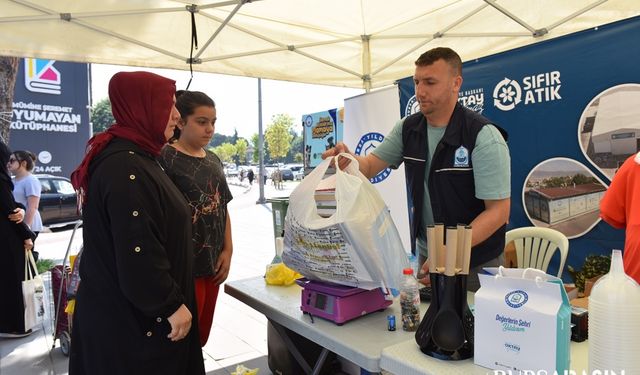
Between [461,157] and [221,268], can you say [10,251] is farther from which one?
[461,157]

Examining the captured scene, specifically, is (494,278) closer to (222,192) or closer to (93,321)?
(93,321)

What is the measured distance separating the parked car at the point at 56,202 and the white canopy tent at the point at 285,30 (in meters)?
6.89

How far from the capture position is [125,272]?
1.27 metres

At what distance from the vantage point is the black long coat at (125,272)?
4.18ft

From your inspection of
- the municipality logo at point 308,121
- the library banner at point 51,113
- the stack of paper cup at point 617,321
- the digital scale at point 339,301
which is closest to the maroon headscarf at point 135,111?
the digital scale at point 339,301

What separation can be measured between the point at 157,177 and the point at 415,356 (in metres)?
0.95

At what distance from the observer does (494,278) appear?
0.98 meters

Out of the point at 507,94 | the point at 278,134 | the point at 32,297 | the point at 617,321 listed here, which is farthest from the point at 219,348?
the point at 278,134

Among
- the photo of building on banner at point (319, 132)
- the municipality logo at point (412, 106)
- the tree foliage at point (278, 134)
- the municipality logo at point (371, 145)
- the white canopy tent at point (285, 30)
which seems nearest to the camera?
the white canopy tent at point (285, 30)

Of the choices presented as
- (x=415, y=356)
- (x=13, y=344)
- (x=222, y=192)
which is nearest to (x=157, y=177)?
(x=222, y=192)

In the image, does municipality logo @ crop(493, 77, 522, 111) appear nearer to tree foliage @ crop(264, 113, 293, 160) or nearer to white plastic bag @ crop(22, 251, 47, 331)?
white plastic bag @ crop(22, 251, 47, 331)

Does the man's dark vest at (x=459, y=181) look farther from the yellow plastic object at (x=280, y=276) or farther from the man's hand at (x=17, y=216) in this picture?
the man's hand at (x=17, y=216)

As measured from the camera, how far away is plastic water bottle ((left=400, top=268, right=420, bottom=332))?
1.28m

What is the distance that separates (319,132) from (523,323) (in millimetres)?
4629
